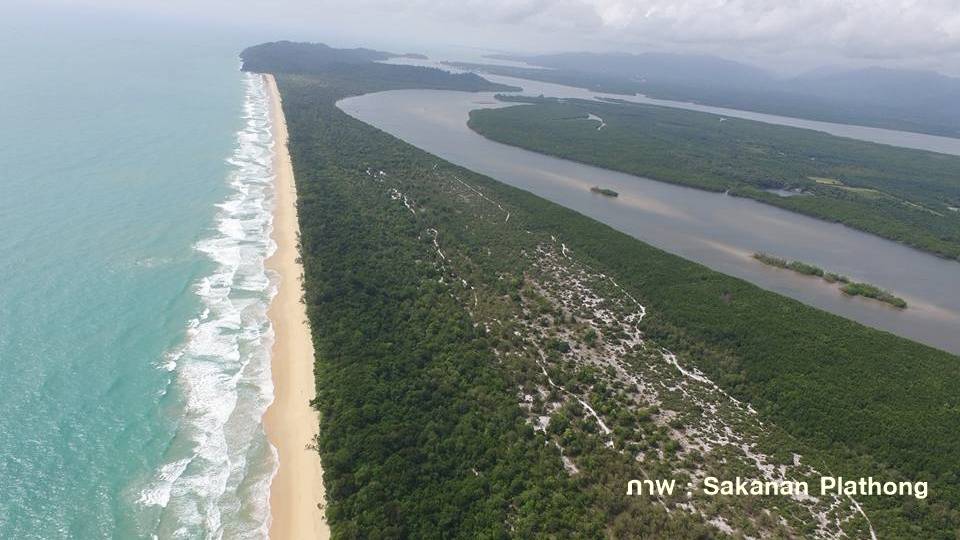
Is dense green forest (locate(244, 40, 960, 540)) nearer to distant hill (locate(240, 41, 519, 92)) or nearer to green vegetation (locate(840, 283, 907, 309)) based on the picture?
green vegetation (locate(840, 283, 907, 309))

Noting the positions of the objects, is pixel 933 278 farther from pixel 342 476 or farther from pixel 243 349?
pixel 243 349

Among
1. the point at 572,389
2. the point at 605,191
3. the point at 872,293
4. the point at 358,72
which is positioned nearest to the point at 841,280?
the point at 872,293

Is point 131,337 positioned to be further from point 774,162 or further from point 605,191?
point 774,162

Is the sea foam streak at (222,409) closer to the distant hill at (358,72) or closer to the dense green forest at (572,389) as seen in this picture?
the dense green forest at (572,389)

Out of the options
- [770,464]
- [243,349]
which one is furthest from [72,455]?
[770,464]

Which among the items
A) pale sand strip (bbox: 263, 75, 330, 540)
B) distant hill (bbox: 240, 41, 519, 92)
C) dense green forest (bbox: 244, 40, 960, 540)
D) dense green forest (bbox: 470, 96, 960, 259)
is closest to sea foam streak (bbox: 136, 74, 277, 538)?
pale sand strip (bbox: 263, 75, 330, 540)

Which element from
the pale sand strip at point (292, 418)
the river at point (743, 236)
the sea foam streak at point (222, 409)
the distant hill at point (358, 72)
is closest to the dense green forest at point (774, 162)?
the river at point (743, 236)

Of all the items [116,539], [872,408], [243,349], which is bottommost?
[116,539]
